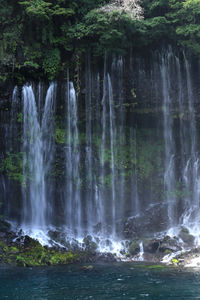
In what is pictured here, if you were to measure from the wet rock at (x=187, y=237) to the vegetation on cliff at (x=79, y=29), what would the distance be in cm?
928

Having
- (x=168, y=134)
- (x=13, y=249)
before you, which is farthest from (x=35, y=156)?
(x=168, y=134)

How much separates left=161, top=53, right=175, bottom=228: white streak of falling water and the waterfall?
625 cm

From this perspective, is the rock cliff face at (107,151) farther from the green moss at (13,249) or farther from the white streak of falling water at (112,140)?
the green moss at (13,249)

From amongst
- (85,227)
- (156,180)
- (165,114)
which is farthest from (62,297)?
(165,114)

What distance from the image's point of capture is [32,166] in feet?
57.1

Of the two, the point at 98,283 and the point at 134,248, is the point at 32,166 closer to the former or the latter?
the point at 134,248

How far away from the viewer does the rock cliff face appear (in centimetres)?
1727

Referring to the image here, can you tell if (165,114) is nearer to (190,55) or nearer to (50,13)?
(190,55)

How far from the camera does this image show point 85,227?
17469mm

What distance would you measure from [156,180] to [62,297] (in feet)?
37.2

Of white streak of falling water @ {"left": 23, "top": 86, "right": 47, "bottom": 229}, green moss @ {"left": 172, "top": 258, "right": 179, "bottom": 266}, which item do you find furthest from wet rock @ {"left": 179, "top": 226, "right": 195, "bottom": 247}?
white streak of falling water @ {"left": 23, "top": 86, "right": 47, "bottom": 229}

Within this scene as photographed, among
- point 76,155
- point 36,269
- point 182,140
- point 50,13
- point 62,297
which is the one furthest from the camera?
point 182,140

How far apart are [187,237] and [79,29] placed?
11525 mm

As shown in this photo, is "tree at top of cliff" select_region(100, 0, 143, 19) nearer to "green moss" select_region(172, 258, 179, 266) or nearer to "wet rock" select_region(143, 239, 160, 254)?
"wet rock" select_region(143, 239, 160, 254)
